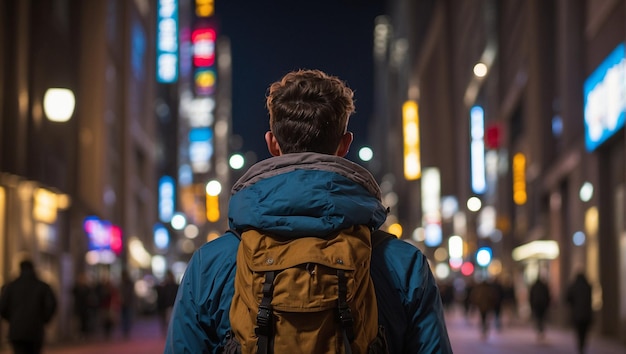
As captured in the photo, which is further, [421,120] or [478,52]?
[421,120]

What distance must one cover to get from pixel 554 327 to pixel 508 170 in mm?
22420

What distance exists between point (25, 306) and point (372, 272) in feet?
32.3

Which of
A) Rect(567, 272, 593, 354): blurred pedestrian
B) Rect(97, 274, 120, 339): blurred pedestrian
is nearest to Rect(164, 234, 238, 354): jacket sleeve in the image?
Rect(567, 272, 593, 354): blurred pedestrian

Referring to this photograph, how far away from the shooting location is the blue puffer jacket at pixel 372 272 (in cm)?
300

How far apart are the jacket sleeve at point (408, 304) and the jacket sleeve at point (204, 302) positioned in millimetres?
411

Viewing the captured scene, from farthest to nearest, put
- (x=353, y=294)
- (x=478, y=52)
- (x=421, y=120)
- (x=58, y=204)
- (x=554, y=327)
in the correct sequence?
1. (x=421, y=120)
2. (x=478, y=52)
3. (x=554, y=327)
4. (x=58, y=204)
5. (x=353, y=294)

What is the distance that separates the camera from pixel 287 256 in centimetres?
285

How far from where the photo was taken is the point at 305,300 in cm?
278

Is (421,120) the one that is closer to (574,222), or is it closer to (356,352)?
(574,222)

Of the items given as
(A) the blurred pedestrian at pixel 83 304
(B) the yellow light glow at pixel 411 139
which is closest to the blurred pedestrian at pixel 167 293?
(A) the blurred pedestrian at pixel 83 304

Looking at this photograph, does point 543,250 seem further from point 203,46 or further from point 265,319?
point 203,46

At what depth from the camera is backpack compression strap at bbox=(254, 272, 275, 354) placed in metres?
2.78

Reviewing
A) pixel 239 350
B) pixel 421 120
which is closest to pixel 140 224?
pixel 239 350

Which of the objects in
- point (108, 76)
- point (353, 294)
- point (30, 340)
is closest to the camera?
point (353, 294)
